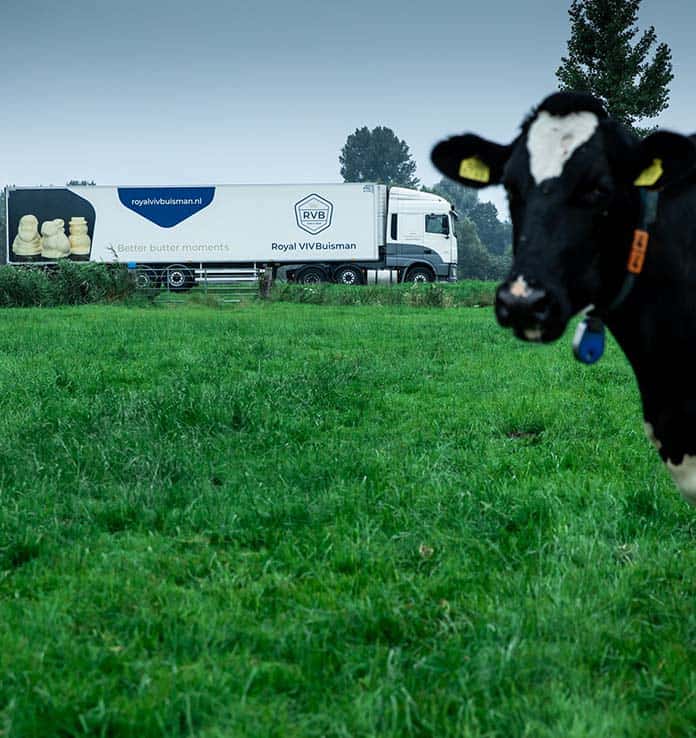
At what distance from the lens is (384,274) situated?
35219 mm

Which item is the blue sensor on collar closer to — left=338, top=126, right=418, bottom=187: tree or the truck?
the truck

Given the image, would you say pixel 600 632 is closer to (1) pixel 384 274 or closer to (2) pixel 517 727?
(2) pixel 517 727

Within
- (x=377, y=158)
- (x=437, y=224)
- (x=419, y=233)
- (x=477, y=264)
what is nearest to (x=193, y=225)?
(x=419, y=233)

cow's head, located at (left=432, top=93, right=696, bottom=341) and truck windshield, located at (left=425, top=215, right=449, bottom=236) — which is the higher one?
truck windshield, located at (left=425, top=215, right=449, bottom=236)

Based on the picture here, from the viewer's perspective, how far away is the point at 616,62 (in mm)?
39344

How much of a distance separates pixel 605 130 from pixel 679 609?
75.0 inches

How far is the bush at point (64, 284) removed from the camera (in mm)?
22469

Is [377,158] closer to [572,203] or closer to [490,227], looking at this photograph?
[490,227]

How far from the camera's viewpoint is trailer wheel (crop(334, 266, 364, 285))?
35188 millimetres

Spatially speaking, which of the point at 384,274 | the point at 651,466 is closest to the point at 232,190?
the point at 384,274

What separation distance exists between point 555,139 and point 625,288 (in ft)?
2.01

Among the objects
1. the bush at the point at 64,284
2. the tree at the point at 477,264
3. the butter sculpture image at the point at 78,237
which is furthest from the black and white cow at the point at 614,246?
the tree at the point at 477,264

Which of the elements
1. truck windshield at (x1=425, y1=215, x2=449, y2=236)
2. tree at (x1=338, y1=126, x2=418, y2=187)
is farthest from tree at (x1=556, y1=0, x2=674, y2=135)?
tree at (x1=338, y1=126, x2=418, y2=187)

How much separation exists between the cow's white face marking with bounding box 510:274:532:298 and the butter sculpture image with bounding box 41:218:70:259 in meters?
33.1
